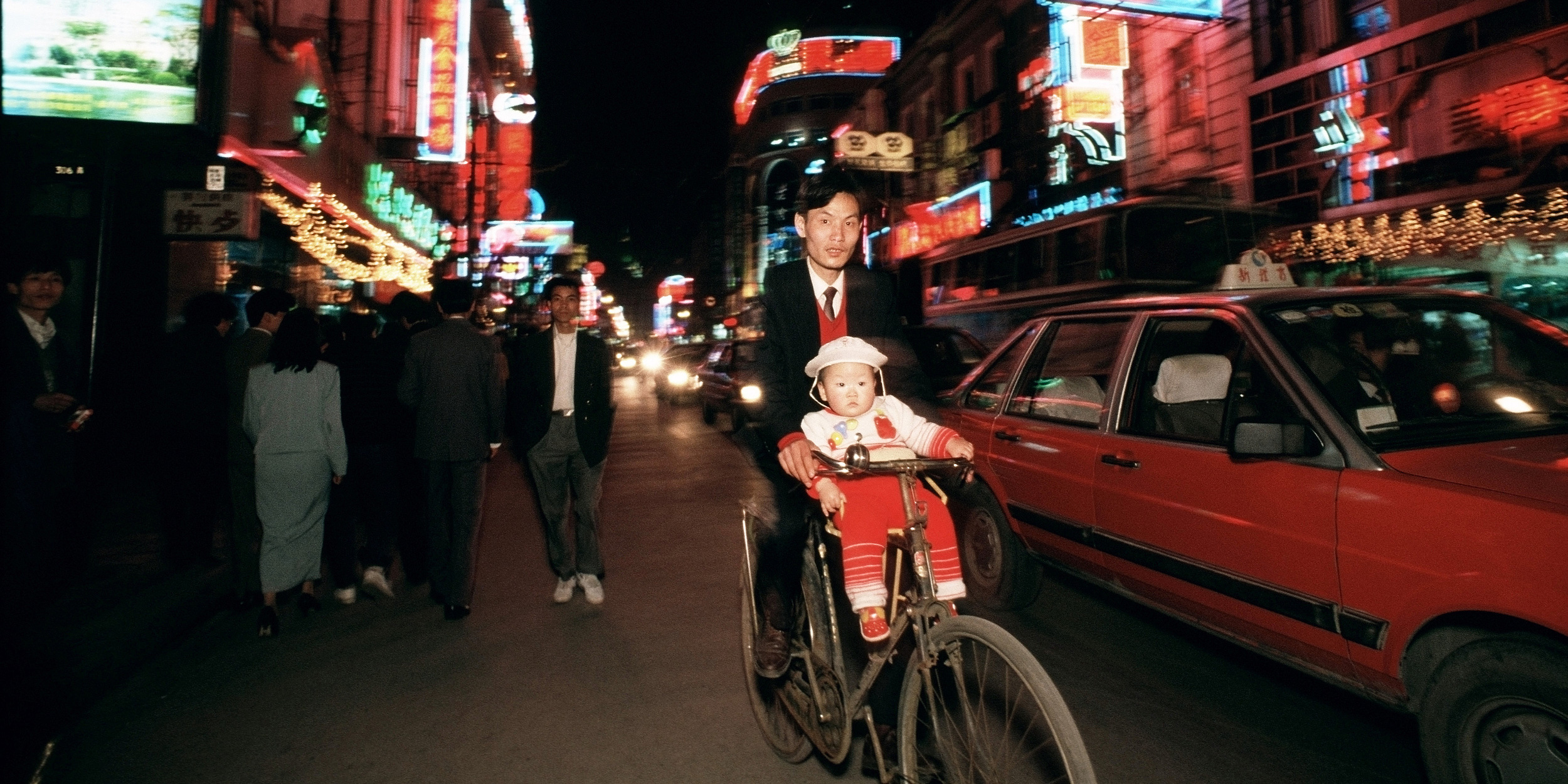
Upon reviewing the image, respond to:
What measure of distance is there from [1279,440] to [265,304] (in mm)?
5370

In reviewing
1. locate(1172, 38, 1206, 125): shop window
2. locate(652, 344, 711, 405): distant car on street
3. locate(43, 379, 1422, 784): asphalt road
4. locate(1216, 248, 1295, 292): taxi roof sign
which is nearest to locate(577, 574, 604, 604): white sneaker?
locate(43, 379, 1422, 784): asphalt road

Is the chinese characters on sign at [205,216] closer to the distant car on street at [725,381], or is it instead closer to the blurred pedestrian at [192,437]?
the blurred pedestrian at [192,437]

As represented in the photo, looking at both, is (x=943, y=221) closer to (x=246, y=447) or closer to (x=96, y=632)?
(x=246, y=447)

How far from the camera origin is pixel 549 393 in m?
5.03

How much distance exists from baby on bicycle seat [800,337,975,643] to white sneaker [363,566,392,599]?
13.2ft

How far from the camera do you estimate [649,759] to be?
3.05 meters

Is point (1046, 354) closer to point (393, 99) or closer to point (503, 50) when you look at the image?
point (393, 99)

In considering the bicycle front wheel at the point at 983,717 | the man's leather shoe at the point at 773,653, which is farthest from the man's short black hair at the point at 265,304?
the bicycle front wheel at the point at 983,717

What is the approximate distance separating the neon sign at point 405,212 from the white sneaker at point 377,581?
45.1 ft

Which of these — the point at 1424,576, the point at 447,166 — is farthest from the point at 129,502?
the point at 447,166

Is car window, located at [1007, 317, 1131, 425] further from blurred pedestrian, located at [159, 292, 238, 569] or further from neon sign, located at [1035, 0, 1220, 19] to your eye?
neon sign, located at [1035, 0, 1220, 19]

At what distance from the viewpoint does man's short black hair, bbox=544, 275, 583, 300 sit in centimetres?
515

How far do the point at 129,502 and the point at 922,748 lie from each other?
874cm

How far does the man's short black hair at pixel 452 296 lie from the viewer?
496 cm
